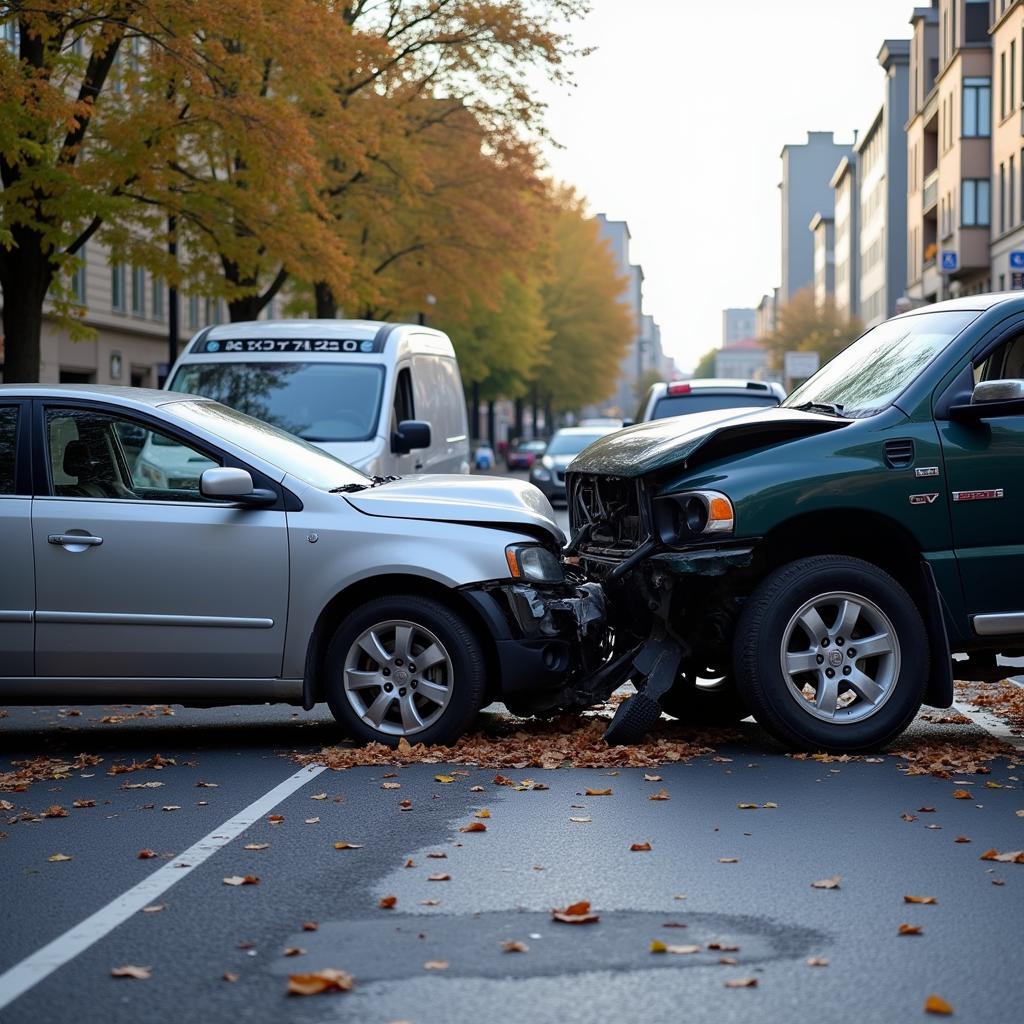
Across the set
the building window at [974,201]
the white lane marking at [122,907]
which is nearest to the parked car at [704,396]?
the white lane marking at [122,907]

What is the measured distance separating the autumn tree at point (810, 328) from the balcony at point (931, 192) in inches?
1184

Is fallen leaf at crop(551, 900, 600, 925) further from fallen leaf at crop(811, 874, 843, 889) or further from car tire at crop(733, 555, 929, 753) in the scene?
car tire at crop(733, 555, 929, 753)

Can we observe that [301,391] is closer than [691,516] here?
No

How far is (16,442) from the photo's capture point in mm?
8734

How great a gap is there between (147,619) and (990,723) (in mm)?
4274

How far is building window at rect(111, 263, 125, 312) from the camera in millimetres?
47750

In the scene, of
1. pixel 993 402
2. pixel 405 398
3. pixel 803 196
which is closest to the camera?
pixel 993 402

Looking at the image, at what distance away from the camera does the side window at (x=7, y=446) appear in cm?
867

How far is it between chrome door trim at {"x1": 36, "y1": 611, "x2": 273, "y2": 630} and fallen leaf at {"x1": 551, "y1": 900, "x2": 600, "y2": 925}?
3396 mm

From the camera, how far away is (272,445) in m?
9.08

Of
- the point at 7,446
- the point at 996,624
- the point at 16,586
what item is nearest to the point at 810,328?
the point at 996,624

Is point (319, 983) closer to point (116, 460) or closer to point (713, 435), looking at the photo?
point (713, 435)

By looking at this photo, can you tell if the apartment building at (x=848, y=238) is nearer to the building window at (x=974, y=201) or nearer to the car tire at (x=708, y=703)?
the building window at (x=974, y=201)

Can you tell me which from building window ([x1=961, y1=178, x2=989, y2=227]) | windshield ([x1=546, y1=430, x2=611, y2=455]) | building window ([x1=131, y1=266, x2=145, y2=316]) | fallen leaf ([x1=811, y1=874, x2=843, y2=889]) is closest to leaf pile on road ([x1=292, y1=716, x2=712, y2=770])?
fallen leaf ([x1=811, y1=874, x2=843, y2=889])
